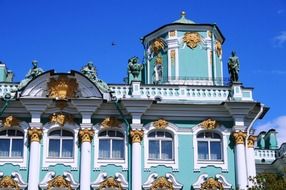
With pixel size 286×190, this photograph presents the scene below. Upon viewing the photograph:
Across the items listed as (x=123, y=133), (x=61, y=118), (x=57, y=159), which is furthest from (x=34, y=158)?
(x=123, y=133)

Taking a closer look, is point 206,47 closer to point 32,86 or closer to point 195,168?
point 195,168

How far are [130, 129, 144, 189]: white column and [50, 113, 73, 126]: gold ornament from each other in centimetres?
330

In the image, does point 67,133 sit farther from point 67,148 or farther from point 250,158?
point 250,158

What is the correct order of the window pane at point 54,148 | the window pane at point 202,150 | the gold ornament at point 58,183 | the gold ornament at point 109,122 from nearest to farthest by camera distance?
the gold ornament at point 58,183, the window pane at point 54,148, the gold ornament at point 109,122, the window pane at point 202,150

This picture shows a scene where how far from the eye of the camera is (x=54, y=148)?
107 ft

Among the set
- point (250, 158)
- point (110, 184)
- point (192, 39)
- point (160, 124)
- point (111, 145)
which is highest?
point (192, 39)

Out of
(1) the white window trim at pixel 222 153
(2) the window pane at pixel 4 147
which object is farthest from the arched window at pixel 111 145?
(2) the window pane at pixel 4 147

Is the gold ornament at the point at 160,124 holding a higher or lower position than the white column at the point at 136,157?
higher

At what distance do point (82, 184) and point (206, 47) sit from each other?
11.8 metres

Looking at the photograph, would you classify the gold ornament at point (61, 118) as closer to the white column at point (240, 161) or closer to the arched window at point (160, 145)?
the arched window at point (160, 145)

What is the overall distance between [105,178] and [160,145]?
11.1 ft

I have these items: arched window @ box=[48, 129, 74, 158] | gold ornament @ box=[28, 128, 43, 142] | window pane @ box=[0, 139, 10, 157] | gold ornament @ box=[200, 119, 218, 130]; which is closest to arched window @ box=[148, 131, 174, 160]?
gold ornament @ box=[200, 119, 218, 130]

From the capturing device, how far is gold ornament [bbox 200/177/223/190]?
3183 centimetres

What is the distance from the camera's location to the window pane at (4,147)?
32.2 m
